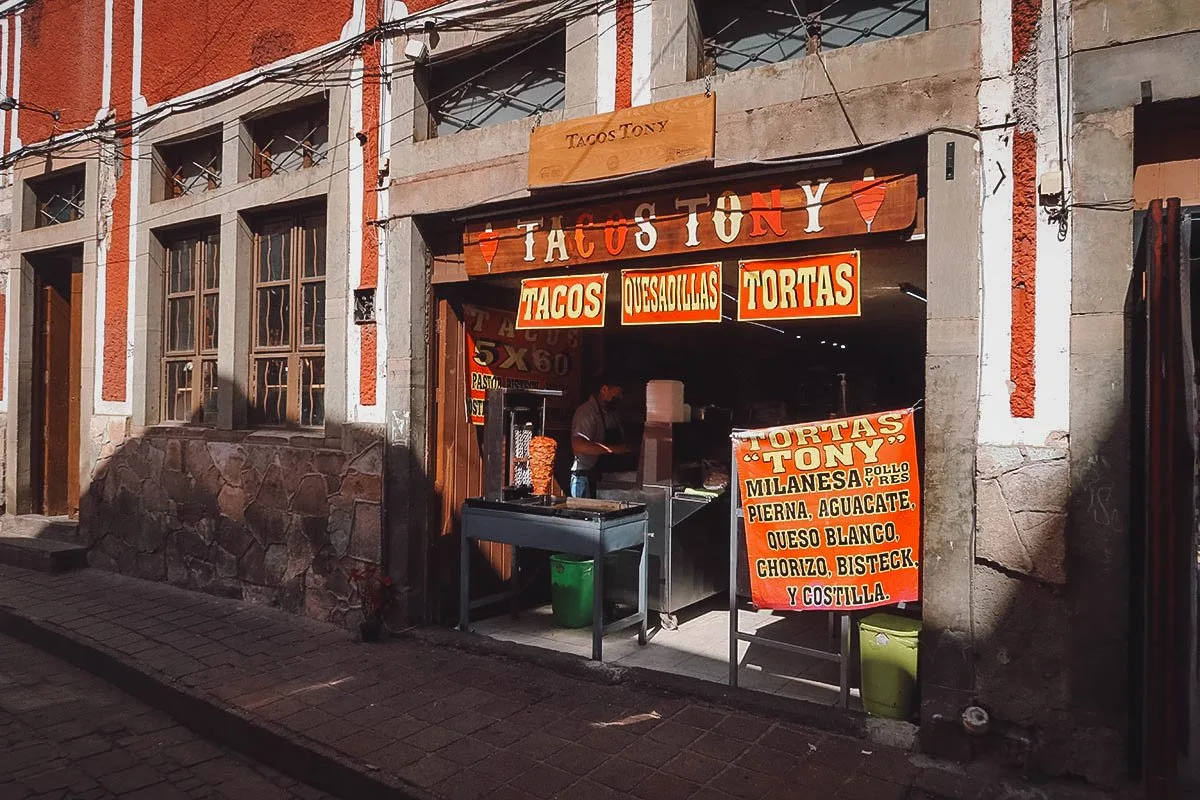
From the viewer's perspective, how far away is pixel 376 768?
4344 millimetres

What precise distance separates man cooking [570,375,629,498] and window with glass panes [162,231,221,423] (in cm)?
386

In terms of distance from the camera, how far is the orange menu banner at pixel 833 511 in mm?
4664

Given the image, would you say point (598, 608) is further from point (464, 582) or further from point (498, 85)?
point (498, 85)

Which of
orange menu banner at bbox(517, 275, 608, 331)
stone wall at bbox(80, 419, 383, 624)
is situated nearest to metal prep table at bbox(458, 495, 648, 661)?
stone wall at bbox(80, 419, 383, 624)

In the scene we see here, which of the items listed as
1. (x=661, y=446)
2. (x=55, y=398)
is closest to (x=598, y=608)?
(x=661, y=446)

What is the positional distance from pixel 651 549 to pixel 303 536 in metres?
3.07

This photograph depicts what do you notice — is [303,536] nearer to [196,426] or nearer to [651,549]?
[196,426]

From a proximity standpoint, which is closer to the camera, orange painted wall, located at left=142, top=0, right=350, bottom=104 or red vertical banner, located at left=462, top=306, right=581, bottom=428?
red vertical banner, located at left=462, top=306, right=581, bottom=428

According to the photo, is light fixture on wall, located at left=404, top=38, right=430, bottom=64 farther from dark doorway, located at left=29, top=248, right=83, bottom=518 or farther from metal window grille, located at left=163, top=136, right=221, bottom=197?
dark doorway, located at left=29, top=248, right=83, bottom=518

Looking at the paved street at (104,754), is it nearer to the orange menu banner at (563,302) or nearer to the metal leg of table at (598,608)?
the metal leg of table at (598,608)

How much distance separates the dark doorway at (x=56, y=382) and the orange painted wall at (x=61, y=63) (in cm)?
165

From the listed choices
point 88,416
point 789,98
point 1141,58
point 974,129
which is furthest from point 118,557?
point 1141,58

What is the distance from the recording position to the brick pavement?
412 centimetres

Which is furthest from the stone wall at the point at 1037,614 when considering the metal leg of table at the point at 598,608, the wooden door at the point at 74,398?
the wooden door at the point at 74,398
